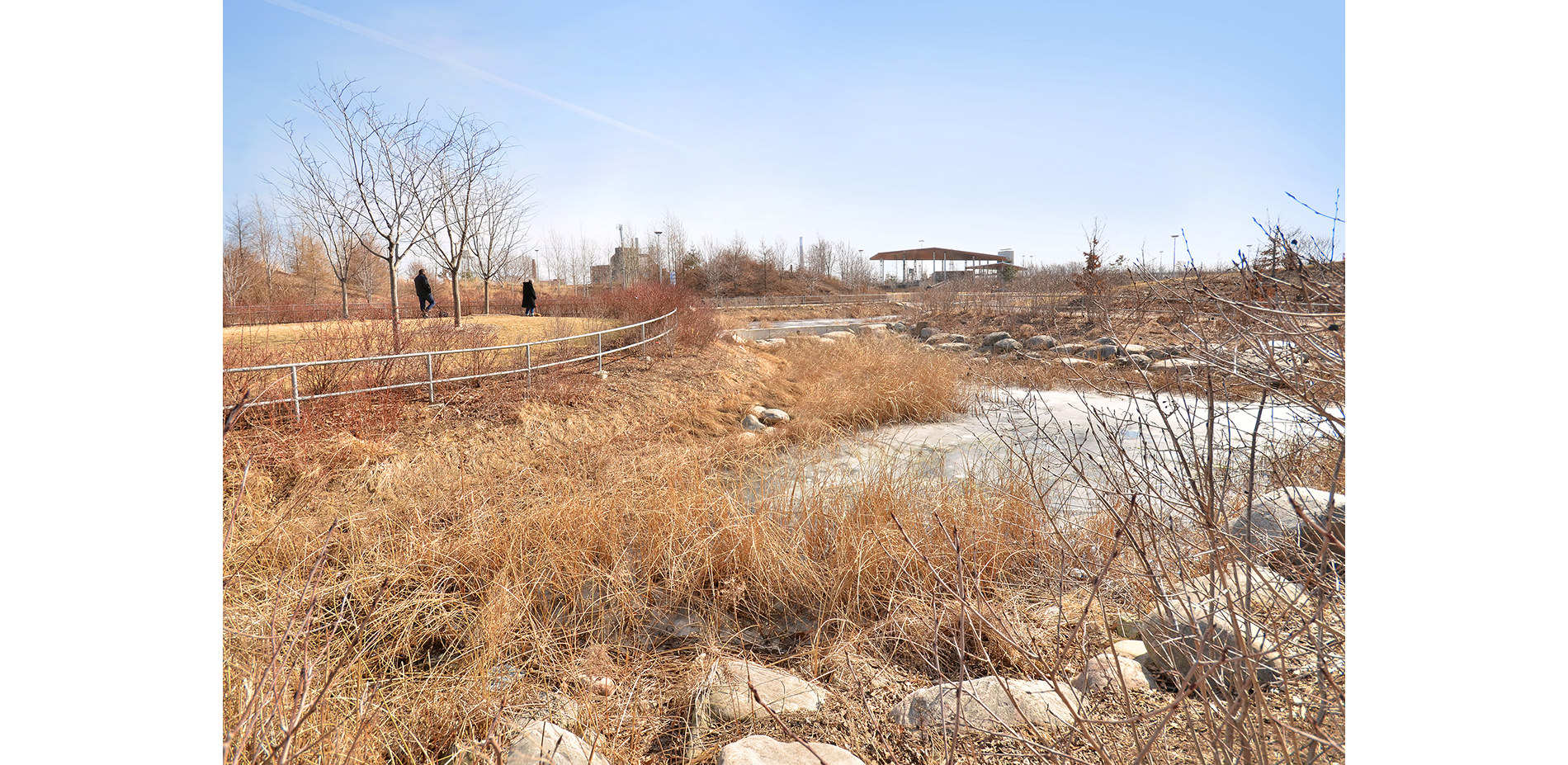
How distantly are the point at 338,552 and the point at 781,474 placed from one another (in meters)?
2.18

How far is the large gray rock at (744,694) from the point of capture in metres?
2.10

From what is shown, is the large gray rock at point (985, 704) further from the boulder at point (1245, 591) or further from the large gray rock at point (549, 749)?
the large gray rock at point (549, 749)

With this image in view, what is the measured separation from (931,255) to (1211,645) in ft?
94.6

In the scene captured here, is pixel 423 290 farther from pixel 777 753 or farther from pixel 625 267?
pixel 777 753

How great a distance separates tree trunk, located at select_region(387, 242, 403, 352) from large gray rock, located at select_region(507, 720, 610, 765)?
17.3 ft

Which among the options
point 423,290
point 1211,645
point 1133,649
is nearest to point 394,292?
point 423,290

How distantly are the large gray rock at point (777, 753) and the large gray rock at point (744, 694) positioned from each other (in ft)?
0.78

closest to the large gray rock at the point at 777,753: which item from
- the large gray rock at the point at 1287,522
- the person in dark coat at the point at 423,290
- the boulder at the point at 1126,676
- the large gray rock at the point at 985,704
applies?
the large gray rock at the point at 985,704

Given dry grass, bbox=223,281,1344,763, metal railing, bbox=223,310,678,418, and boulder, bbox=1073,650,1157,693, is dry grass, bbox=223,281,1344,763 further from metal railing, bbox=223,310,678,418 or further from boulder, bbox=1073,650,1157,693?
metal railing, bbox=223,310,678,418
